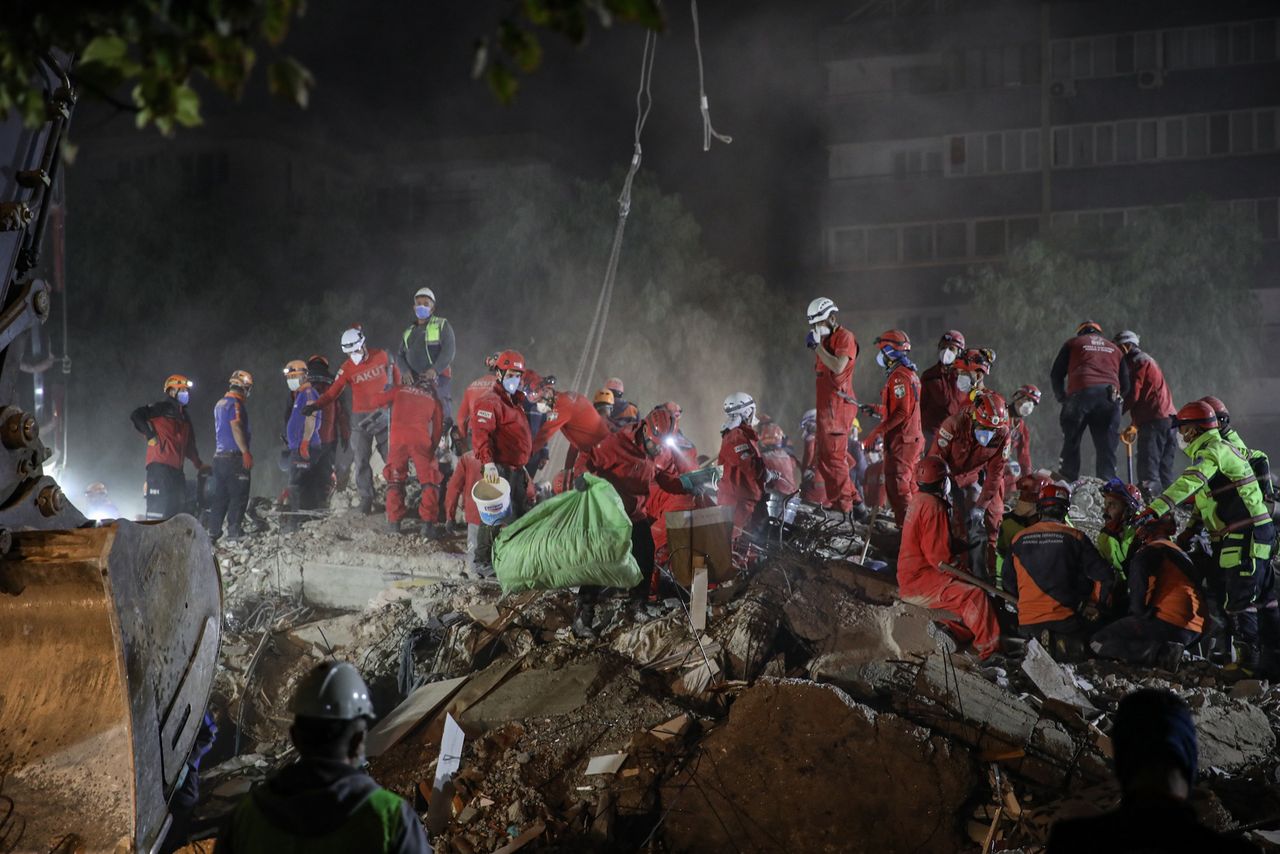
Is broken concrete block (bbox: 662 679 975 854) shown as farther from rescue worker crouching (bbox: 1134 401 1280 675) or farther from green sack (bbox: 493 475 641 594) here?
rescue worker crouching (bbox: 1134 401 1280 675)

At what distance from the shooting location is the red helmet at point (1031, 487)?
25.1 ft

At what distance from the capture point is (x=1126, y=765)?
237 cm

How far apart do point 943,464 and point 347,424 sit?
7024 millimetres

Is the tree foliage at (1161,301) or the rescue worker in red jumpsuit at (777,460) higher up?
the tree foliage at (1161,301)

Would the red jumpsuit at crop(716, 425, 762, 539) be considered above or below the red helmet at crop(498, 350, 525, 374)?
below

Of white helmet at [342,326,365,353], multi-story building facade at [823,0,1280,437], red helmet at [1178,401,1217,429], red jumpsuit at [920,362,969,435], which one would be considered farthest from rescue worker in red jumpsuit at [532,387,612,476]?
multi-story building facade at [823,0,1280,437]

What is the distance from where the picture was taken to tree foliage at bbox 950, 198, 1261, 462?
848 inches

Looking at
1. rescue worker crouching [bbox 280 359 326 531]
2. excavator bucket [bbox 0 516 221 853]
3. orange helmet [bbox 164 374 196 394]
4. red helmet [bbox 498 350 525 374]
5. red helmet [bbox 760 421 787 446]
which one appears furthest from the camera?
red helmet [bbox 760 421 787 446]

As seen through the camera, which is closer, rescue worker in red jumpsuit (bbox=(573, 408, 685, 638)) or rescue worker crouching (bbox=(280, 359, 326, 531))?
rescue worker in red jumpsuit (bbox=(573, 408, 685, 638))

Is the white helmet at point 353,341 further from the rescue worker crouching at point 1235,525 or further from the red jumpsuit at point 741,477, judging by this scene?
the rescue worker crouching at point 1235,525

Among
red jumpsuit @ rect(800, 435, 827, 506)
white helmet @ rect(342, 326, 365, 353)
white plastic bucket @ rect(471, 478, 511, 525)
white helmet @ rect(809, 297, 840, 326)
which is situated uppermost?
white helmet @ rect(809, 297, 840, 326)

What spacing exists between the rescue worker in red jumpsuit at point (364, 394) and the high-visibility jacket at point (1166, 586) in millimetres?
7443

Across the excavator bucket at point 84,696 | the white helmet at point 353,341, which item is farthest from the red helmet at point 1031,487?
the white helmet at point 353,341

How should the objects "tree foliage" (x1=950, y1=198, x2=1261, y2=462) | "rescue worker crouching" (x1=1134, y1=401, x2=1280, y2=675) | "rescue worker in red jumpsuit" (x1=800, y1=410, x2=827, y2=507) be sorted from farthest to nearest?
Result: "tree foliage" (x1=950, y1=198, x2=1261, y2=462) < "rescue worker in red jumpsuit" (x1=800, y1=410, x2=827, y2=507) < "rescue worker crouching" (x1=1134, y1=401, x2=1280, y2=675)
